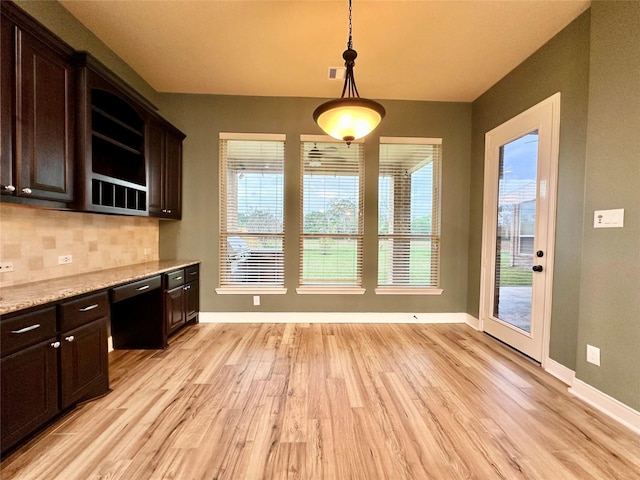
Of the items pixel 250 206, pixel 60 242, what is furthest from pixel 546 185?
pixel 60 242

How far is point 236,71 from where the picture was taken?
3096 mm

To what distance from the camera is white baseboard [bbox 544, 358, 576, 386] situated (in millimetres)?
2254

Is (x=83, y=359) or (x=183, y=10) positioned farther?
(x=183, y=10)

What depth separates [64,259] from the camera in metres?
2.32

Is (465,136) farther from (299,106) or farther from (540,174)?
(299,106)

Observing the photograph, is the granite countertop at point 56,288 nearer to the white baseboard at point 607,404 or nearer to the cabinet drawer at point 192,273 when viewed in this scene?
the cabinet drawer at point 192,273

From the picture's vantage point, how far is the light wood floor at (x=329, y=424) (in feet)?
4.74

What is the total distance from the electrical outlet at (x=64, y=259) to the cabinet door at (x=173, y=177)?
1.11m

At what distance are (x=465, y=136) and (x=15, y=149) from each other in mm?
4627

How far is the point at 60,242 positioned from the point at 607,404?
14.7 feet

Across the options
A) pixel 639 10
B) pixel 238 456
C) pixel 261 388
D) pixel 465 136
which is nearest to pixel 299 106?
pixel 465 136

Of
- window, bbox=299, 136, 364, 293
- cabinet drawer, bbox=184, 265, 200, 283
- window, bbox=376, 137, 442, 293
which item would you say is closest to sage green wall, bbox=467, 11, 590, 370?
window, bbox=376, 137, 442, 293

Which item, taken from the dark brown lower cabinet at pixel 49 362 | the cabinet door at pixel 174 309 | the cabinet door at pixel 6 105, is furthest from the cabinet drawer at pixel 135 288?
the cabinet door at pixel 6 105

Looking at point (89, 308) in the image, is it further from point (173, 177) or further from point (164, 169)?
point (173, 177)
